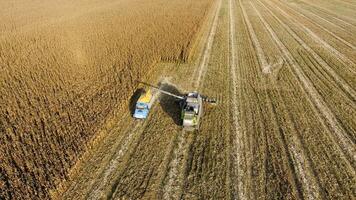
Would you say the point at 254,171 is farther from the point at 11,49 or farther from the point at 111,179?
the point at 11,49

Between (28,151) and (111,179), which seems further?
(28,151)

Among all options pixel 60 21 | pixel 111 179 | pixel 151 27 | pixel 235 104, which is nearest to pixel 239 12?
pixel 151 27

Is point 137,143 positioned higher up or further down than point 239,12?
further down

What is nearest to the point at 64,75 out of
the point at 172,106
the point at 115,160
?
the point at 172,106

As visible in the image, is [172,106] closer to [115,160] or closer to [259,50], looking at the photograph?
[115,160]

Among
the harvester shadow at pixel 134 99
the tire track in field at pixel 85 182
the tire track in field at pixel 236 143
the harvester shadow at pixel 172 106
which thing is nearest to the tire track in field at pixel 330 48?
the tire track in field at pixel 236 143
